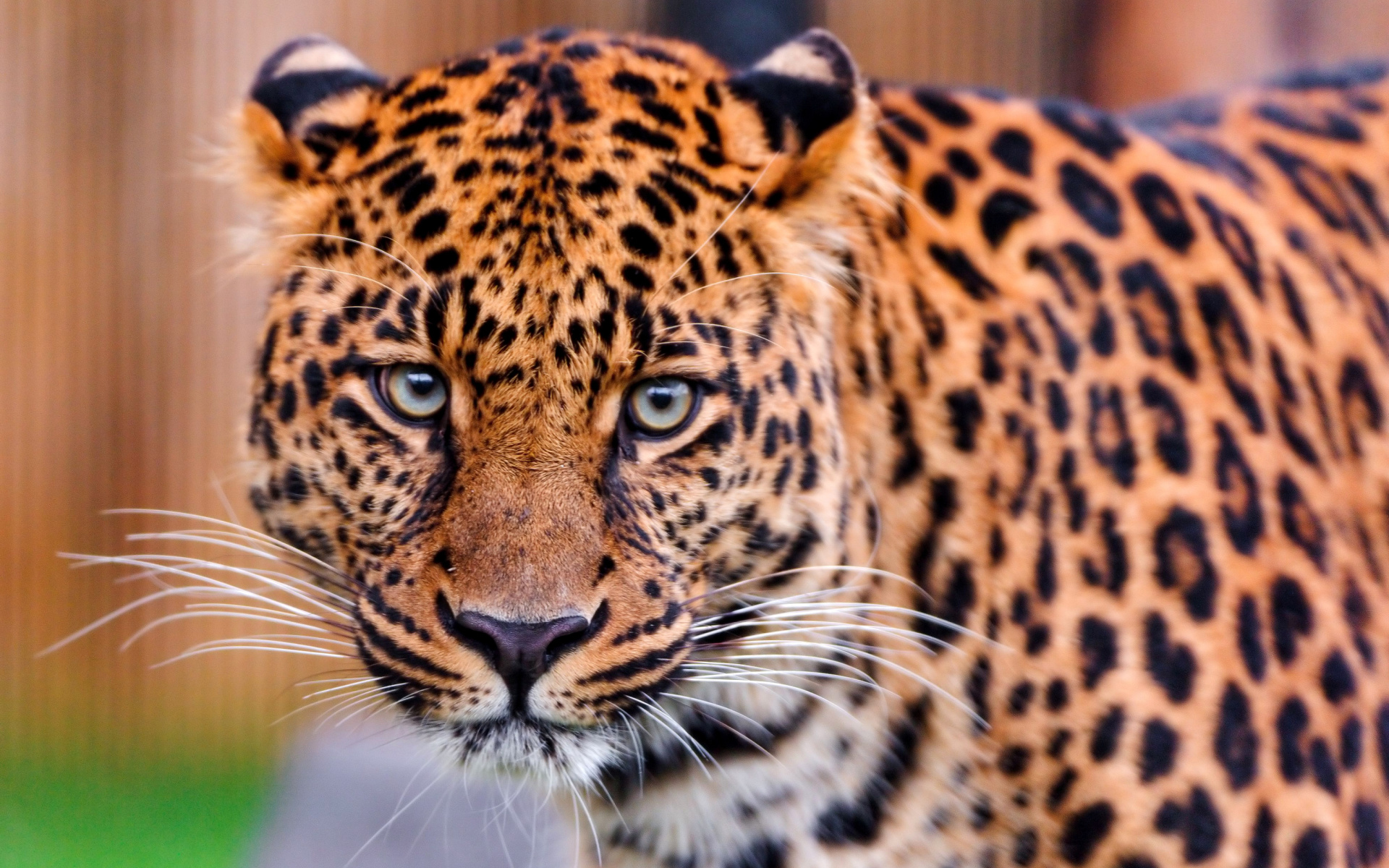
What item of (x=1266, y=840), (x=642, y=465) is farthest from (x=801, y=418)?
(x=1266, y=840)

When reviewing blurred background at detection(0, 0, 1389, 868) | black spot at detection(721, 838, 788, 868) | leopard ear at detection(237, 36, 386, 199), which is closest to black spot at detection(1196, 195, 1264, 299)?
black spot at detection(721, 838, 788, 868)

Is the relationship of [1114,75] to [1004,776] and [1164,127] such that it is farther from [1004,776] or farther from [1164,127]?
[1004,776]

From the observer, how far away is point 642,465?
263cm

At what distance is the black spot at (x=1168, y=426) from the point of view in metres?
2.95

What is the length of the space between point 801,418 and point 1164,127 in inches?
61.3

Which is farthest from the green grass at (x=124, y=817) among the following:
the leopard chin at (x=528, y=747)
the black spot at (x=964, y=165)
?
the black spot at (x=964, y=165)

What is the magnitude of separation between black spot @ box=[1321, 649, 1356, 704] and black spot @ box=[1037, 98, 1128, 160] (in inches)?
47.3

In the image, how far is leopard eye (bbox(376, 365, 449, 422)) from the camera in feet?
8.63

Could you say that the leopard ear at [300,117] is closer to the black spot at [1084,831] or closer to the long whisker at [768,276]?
the long whisker at [768,276]

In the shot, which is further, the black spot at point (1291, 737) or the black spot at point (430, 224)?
the black spot at point (1291, 737)

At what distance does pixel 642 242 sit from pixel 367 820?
12.5ft

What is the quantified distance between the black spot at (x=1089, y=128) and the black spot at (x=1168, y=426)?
0.60 metres

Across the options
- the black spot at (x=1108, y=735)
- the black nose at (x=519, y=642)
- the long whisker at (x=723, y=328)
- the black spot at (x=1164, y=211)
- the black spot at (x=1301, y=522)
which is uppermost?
the black spot at (x=1164, y=211)

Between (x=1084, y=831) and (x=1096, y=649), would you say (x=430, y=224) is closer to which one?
(x=1096, y=649)
